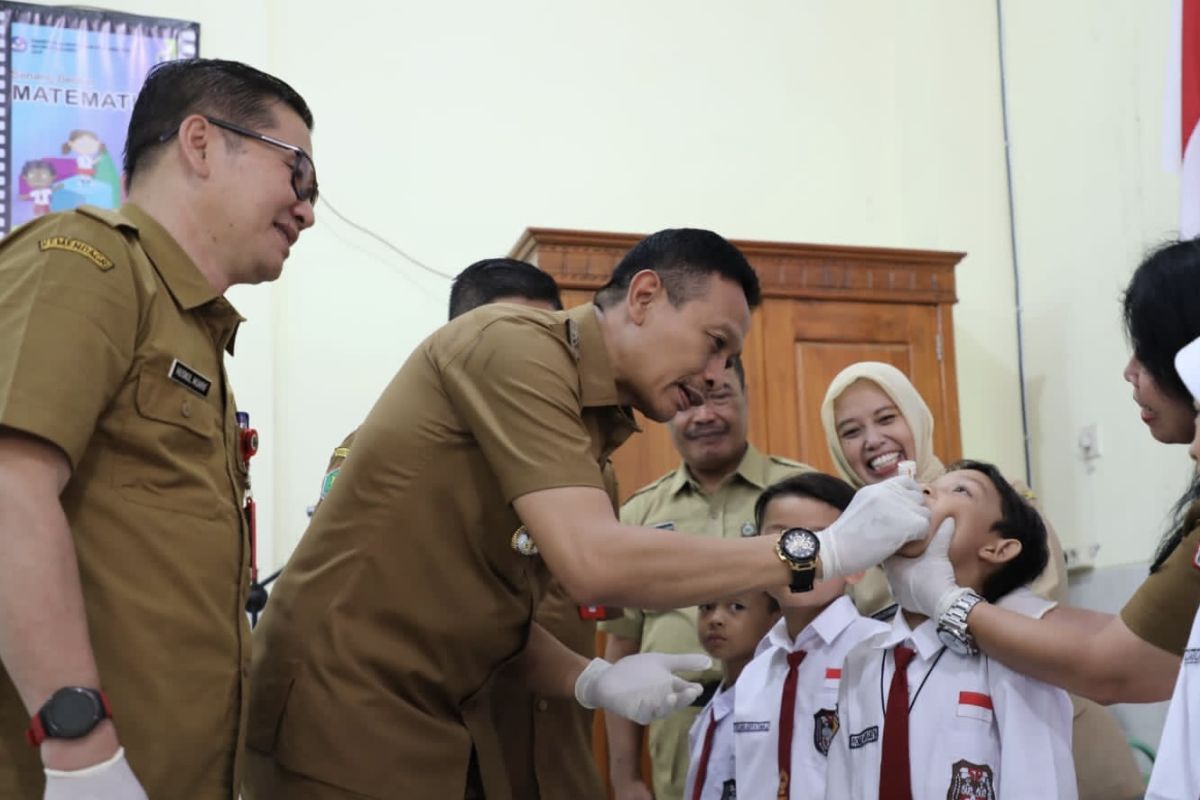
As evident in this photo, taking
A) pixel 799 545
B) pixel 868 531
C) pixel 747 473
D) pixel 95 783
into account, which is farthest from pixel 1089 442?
pixel 95 783

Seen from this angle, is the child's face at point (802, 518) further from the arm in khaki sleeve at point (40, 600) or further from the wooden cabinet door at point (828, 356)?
the wooden cabinet door at point (828, 356)

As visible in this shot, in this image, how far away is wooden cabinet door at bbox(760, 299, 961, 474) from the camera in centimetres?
478

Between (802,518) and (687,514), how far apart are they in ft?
2.38

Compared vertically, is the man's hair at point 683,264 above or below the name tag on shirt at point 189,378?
above

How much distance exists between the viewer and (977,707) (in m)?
2.21

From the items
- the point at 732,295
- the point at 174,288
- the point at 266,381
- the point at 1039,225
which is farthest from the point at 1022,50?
the point at 174,288

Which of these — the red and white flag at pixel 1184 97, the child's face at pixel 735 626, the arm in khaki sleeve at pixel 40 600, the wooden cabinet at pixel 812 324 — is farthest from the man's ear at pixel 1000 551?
the wooden cabinet at pixel 812 324

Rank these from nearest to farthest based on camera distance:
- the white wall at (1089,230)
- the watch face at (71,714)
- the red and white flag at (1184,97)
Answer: the watch face at (71,714)
the red and white flag at (1184,97)
the white wall at (1089,230)

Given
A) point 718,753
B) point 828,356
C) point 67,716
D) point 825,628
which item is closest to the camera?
point 67,716

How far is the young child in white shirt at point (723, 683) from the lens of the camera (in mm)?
2869

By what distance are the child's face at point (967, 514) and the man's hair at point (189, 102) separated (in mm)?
1326

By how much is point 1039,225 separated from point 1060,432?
2.92ft

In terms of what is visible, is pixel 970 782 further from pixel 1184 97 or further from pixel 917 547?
pixel 1184 97

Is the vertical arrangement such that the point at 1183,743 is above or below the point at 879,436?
below
